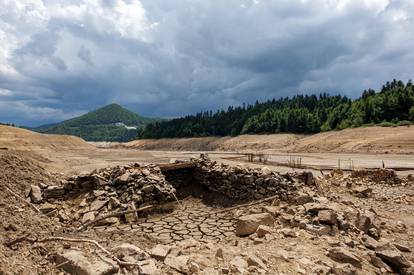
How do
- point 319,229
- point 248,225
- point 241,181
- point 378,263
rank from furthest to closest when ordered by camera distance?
point 241,181, point 248,225, point 319,229, point 378,263

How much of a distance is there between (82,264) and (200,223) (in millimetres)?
6351

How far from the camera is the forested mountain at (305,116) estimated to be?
62.5 meters

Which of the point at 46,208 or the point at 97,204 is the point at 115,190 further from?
the point at 46,208

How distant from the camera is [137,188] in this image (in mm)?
13109

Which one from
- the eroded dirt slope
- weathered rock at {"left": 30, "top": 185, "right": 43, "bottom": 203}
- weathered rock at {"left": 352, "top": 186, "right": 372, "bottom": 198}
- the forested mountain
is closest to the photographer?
weathered rock at {"left": 30, "top": 185, "right": 43, "bottom": 203}

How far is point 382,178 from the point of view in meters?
18.8

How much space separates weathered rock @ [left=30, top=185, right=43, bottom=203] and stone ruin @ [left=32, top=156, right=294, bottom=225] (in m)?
0.07

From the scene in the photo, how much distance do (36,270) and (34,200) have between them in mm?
7534

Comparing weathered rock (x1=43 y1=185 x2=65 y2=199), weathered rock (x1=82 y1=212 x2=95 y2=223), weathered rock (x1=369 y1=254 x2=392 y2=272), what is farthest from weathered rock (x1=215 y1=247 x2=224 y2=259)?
weathered rock (x1=43 y1=185 x2=65 y2=199)

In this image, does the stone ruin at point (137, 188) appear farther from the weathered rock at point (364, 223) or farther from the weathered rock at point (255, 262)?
the weathered rock at point (255, 262)

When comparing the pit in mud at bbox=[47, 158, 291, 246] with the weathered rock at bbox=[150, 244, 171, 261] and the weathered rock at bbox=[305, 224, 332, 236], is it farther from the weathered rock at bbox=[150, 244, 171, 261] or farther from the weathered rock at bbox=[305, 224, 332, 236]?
the weathered rock at bbox=[150, 244, 171, 261]

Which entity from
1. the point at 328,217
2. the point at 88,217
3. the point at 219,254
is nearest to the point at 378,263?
the point at 328,217

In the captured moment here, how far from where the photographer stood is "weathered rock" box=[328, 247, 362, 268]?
7.16 meters

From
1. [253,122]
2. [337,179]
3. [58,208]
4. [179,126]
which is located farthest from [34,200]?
[179,126]
